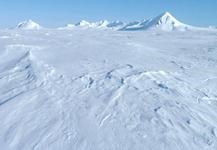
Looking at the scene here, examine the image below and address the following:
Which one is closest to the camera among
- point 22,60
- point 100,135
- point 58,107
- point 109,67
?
point 100,135

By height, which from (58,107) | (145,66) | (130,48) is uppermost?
(58,107)

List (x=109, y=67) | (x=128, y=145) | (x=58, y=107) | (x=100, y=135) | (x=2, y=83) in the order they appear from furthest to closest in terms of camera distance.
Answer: (x=109, y=67) < (x=2, y=83) < (x=58, y=107) < (x=100, y=135) < (x=128, y=145)

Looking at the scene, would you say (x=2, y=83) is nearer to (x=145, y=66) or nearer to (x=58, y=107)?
(x=58, y=107)

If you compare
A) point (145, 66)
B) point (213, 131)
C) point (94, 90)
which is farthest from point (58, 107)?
point (145, 66)
